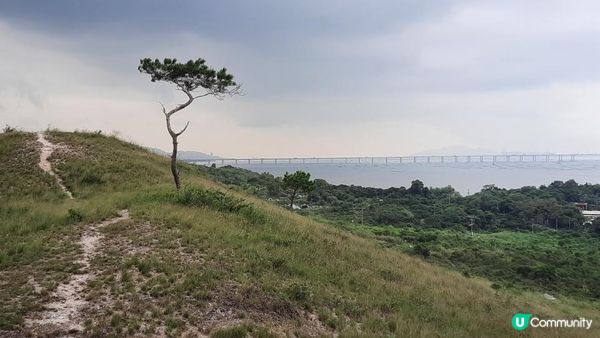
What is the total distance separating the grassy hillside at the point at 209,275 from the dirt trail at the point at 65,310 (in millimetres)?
178

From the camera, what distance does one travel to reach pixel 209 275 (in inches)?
419

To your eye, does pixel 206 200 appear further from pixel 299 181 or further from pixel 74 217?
pixel 299 181

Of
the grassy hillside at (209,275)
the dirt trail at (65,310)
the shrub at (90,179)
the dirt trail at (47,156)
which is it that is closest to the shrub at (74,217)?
the grassy hillside at (209,275)

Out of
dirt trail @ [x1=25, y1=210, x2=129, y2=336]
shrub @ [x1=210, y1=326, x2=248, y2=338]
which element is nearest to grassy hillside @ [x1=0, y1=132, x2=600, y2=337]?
shrub @ [x1=210, y1=326, x2=248, y2=338]

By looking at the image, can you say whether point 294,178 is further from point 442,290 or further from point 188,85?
point 442,290

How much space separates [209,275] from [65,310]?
10.1 feet

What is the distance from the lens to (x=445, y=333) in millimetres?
10234

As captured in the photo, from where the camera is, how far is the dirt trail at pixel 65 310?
7.94m

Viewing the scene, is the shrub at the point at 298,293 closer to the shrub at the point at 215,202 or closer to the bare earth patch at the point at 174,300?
the bare earth patch at the point at 174,300

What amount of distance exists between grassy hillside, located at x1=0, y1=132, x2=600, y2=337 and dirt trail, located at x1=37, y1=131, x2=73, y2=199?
37 cm

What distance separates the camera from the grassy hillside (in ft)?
29.4

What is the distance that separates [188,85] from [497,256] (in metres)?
46.2

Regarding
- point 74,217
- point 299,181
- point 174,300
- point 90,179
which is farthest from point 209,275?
point 299,181

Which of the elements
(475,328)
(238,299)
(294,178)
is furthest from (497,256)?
(238,299)
